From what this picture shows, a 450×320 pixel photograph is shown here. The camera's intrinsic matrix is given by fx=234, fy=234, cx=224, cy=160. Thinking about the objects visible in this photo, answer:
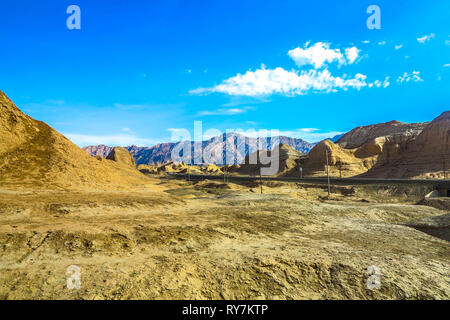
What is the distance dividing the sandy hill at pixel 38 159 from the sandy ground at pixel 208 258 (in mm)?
9072

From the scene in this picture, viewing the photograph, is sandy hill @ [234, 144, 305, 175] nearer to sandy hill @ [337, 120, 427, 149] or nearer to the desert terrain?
sandy hill @ [337, 120, 427, 149]

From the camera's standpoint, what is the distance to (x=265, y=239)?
10391mm

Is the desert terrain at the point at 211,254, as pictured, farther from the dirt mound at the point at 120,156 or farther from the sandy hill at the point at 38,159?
the dirt mound at the point at 120,156

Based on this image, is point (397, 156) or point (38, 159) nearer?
point (38, 159)

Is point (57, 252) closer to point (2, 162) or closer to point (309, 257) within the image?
point (309, 257)

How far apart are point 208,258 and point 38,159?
2501cm

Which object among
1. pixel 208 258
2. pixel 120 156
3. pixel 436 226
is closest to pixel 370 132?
pixel 436 226

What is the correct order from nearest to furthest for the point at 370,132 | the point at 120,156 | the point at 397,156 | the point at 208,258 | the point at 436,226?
the point at 208,258 < the point at 436,226 < the point at 397,156 < the point at 120,156 < the point at 370,132

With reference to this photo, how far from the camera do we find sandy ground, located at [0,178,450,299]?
5.92 m

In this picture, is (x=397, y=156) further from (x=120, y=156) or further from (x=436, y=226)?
(x=120, y=156)

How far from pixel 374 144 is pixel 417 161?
20500 mm

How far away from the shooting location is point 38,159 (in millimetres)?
24031
